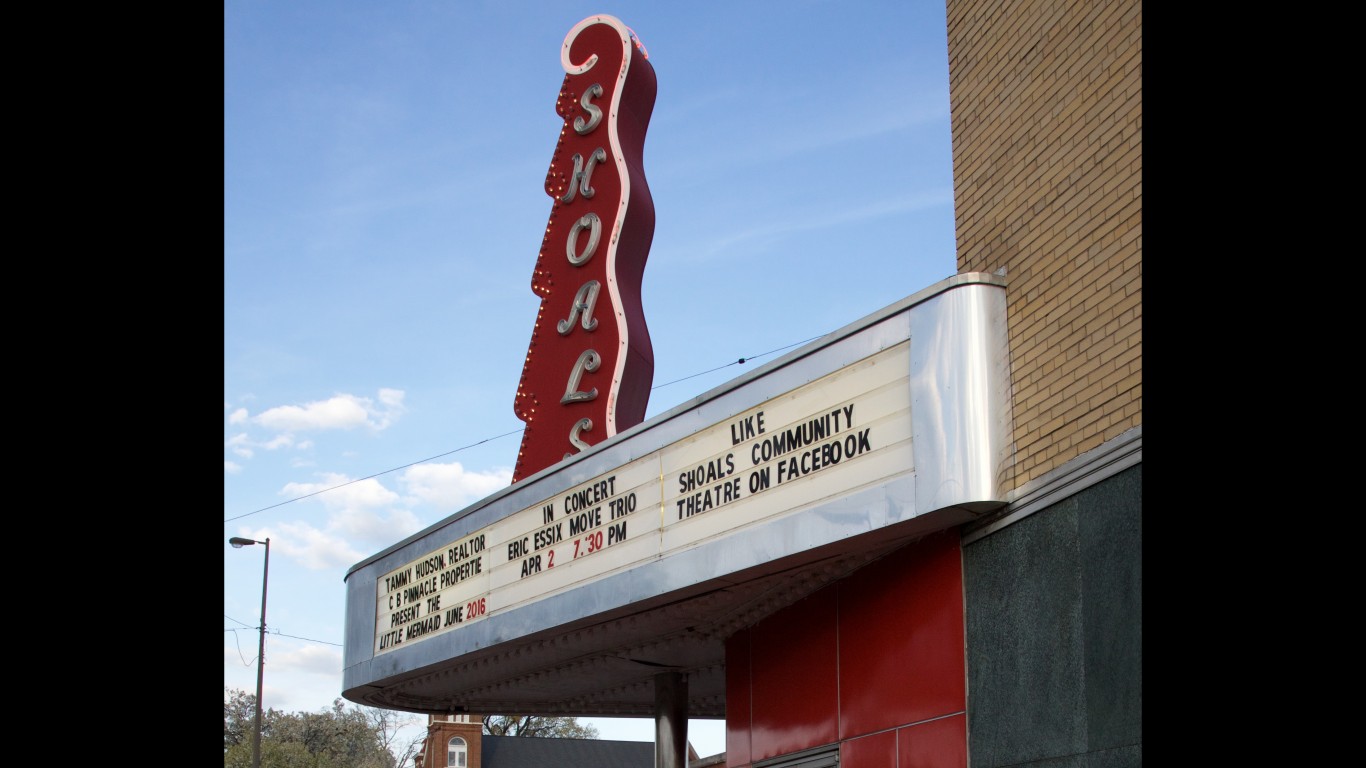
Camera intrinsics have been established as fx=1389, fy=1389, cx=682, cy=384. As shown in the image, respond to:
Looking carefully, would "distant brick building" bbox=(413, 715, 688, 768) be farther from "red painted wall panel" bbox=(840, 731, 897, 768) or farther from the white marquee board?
"red painted wall panel" bbox=(840, 731, 897, 768)

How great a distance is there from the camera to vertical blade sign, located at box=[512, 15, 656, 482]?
15914mm

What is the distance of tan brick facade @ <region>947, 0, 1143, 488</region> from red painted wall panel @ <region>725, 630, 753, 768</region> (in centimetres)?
414

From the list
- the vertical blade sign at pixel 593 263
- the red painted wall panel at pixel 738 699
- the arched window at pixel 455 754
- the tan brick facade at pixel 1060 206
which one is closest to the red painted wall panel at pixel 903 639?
the tan brick facade at pixel 1060 206

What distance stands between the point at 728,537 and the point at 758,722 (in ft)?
7.32

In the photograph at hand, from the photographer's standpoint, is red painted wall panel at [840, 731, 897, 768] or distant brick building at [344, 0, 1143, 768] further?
red painted wall panel at [840, 731, 897, 768]

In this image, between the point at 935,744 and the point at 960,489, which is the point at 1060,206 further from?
the point at 935,744

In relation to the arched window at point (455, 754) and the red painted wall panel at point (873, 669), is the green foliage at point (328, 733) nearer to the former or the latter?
the arched window at point (455, 754)

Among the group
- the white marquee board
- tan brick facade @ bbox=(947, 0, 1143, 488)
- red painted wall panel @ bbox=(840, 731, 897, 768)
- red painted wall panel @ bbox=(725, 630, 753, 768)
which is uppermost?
tan brick facade @ bbox=(947, 0, 1143, 488)

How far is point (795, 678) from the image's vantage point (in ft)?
38.9

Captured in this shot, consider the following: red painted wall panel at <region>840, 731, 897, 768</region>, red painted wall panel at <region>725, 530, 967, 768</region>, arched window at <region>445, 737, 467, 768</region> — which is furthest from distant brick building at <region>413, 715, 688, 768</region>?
red painted wall panel at <region>840, 731, 897, 768</region>

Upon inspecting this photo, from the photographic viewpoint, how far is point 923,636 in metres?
10.2

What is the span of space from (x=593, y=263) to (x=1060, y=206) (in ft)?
25.8

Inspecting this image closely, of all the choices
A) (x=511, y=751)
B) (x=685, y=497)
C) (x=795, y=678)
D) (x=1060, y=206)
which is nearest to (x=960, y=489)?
(x=1060, y=206)

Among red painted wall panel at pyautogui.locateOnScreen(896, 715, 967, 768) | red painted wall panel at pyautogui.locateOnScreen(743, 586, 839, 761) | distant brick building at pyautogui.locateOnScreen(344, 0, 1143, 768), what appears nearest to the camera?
distant brick building at pyautogui.locateOnScreen(344, 0, 1143, 768)
